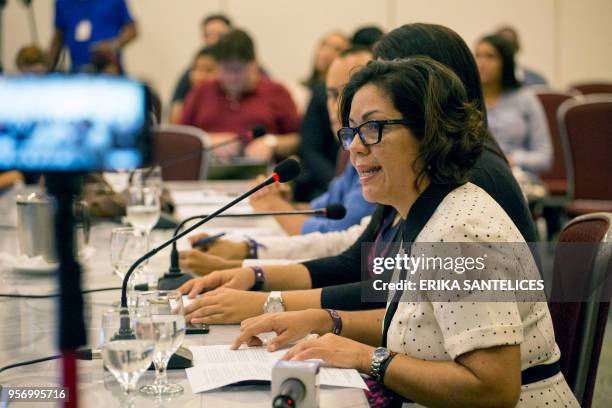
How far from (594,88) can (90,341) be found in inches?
231

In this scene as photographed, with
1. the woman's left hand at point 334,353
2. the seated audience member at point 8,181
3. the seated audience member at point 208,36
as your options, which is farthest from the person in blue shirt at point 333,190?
the seated audience member at point 208,36

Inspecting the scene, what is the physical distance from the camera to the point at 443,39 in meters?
2.01

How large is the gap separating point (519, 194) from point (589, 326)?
12.7 inches

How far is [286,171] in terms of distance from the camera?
1.92 m

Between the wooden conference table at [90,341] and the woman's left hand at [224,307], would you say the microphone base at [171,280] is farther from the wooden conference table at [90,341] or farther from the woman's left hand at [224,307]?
the woman's left hand at [224,307]

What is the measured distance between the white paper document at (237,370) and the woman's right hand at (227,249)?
2.89 ft

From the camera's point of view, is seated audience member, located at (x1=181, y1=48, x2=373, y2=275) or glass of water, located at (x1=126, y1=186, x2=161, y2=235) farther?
glass of water, located at (x1=126, y1=186, x2=161, y2=235)

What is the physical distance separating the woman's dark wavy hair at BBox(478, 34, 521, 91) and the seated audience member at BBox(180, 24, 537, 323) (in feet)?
9.38

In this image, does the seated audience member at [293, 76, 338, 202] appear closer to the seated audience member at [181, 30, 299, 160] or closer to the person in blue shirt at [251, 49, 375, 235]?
the seated audience member at [181, 30, 299, 160]

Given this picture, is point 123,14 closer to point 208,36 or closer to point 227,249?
point 208,36

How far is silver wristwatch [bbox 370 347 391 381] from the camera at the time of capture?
1.50 m

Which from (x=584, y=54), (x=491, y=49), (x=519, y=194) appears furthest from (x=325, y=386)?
(x=584, y=54)

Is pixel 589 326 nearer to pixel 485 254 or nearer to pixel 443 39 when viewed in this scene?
pixel 485 254

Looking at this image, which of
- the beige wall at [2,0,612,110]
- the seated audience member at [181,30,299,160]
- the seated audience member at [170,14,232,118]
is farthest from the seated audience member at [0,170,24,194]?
Result: the beige wall at [2,0,612,110]
